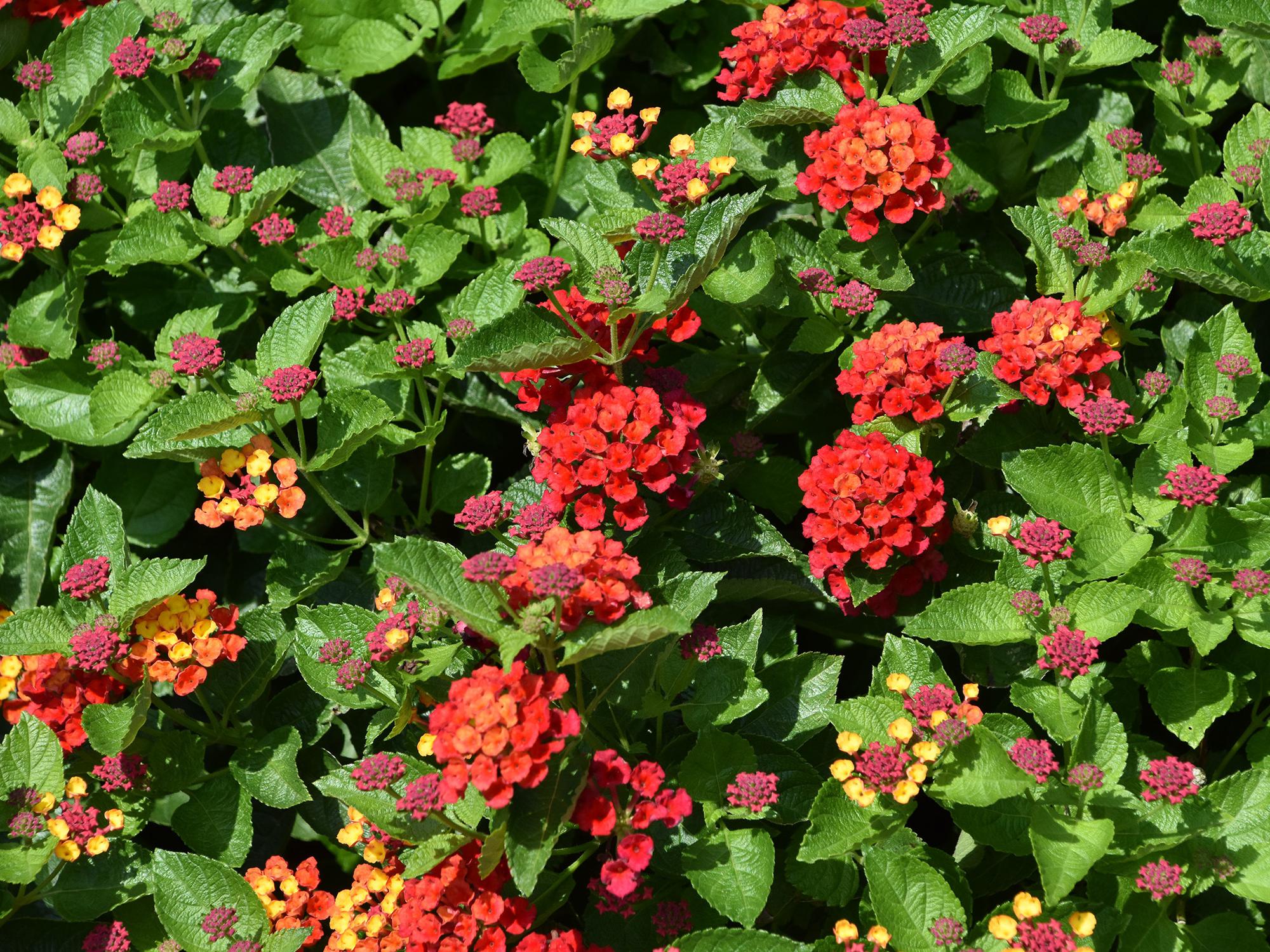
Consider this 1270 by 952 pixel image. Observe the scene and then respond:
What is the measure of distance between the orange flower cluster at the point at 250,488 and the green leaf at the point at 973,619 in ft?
4.53

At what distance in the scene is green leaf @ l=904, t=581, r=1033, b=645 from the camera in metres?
2.52

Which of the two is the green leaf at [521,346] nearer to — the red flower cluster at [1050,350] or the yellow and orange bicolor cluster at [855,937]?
the red flower cluster at [1050,350]

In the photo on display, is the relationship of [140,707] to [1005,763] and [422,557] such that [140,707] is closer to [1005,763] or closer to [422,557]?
[422,557]

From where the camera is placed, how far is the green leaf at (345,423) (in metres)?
2.73

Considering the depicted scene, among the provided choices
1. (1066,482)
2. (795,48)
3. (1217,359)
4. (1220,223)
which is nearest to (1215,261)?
(1220,223)

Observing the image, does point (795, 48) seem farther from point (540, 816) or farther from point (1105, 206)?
point (540, 816)

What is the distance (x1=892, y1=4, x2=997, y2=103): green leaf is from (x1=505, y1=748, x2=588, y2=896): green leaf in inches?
68.9

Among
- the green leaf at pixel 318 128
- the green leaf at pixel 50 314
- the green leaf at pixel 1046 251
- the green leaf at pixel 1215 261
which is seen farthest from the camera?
the green leaf at pixel 318 128

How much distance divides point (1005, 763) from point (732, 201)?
1265 millimetres

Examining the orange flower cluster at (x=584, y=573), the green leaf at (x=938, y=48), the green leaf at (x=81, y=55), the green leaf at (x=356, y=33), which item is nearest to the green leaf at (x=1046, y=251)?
the green leaf at (x=938, y=48)

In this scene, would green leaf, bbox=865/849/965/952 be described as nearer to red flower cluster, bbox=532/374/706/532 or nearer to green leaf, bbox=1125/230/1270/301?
red flower cluster, bbox=532/374/706/532

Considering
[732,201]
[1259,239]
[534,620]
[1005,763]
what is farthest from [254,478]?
[1259,239]

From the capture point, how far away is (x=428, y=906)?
Result: 2.28m

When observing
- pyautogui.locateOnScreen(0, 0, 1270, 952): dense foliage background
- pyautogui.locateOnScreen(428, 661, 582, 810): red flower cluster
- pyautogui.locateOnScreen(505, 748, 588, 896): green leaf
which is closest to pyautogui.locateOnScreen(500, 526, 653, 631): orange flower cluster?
pyautogui.locateOnScreen(0, 0, 1270, 952): dense foliage background
